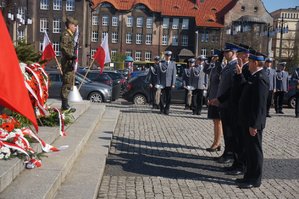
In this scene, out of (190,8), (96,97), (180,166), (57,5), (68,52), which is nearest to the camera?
(180,166)

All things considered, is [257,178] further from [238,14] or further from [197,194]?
[238,14]

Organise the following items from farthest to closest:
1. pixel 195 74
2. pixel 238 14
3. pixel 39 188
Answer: pixel 238 14 < pixel 195 74 < pixel 39 188

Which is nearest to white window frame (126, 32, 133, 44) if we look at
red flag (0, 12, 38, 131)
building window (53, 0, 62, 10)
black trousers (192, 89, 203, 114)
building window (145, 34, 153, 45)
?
building window (145, 34, 153, 45)

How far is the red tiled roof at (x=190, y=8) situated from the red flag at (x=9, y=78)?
88.0 metres

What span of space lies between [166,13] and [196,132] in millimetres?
81896

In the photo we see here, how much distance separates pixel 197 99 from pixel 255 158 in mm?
10224

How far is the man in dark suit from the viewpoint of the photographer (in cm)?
613

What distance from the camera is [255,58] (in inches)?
251

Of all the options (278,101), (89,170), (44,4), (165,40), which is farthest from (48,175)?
(165,40)

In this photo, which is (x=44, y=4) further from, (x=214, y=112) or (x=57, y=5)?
(x=214, y=112)

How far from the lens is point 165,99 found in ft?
51.9

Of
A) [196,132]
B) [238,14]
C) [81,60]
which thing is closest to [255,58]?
[196,132]

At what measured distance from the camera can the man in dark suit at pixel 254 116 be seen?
6.13 meters

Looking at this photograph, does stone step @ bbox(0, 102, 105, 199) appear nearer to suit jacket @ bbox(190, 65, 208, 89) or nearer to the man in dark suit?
the man in dark suit
